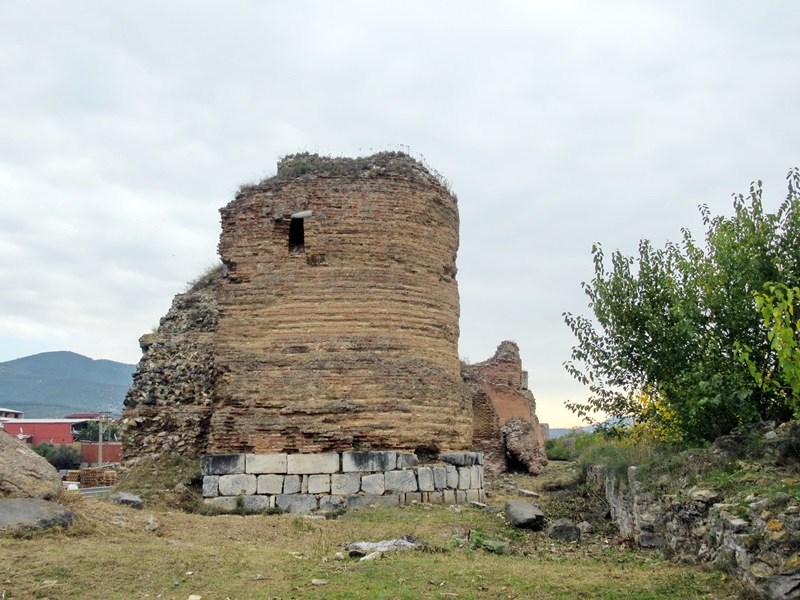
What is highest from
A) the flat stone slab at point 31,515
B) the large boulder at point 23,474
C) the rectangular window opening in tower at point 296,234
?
the rectangular window opening in tower at point 296,234

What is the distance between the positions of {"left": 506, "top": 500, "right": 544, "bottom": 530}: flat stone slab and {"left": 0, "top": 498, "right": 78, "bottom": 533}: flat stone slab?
573cm

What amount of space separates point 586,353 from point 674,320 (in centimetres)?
153

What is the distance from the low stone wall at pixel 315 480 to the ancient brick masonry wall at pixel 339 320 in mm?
226

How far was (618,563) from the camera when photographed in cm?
780

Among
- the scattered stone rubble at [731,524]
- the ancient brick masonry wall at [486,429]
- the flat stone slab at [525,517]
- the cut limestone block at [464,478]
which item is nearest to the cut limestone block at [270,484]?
the cut limestone block at [464,478]

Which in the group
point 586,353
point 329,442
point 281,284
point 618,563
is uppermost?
point 281,284

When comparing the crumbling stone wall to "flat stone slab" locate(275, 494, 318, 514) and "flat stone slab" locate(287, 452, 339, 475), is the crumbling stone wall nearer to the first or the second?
"flat stone slab" locate(287, 452, 339, 475)

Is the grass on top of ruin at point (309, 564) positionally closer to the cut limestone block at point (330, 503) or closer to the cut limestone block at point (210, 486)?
the cut limestone block at point (330, 503)

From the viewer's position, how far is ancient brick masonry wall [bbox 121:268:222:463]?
42.8 ft

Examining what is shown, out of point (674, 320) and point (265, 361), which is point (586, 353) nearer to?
point (674, 320)

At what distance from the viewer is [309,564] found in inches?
297

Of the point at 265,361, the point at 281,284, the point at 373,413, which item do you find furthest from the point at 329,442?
the point at 281,284

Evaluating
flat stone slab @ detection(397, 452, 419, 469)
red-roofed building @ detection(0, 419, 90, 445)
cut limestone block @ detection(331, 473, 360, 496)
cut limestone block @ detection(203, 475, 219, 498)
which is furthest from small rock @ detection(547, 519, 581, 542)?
red-roofed building @ detection(0, 419, 90, 445)

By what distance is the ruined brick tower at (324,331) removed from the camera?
39.9ft
